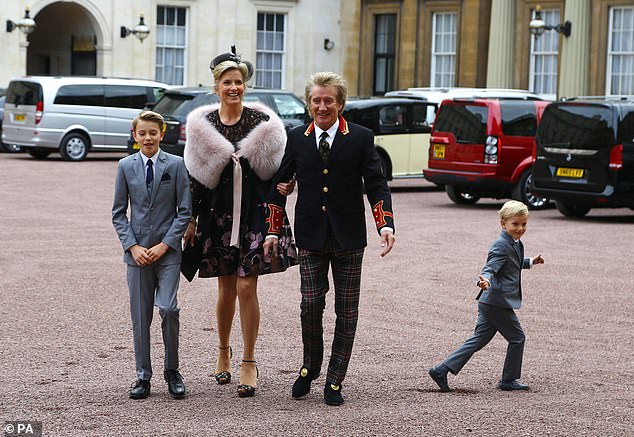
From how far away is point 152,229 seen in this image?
23.2 feet

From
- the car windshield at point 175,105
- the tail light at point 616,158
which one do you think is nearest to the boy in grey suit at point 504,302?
the tail light at point 616,158

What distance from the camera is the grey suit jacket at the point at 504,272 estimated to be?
7.38 m

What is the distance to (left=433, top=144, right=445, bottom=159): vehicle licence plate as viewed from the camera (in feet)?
67.3

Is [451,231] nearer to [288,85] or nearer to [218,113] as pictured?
[218,113]

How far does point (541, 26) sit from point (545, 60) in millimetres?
2879

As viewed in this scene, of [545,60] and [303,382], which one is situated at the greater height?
[545,60]

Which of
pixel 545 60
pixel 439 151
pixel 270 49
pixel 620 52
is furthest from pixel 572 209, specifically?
pixel 270 49

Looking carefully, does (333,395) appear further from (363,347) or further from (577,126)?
(577,126)

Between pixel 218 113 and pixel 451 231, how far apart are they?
363 inches

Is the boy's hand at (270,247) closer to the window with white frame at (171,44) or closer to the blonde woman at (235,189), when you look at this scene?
the blonde woman at (235,189)

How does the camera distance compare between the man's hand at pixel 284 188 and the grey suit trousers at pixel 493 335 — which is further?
the grey suit trousers at pixel 493 335

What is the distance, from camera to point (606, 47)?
32500 millimetres

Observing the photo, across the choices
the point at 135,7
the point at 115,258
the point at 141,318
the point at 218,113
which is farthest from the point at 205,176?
the point at 135,7

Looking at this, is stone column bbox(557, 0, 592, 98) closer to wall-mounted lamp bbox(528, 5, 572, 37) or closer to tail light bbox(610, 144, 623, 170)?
wall-mounted lamp bbox(528, 5, 572, 37)
